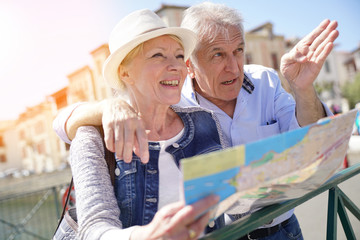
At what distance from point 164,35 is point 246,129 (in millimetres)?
608

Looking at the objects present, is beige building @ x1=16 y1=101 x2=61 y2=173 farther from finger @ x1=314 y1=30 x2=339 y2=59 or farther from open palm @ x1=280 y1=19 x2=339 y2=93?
finger @ x1=314 y1=30 x2=339 y2=59

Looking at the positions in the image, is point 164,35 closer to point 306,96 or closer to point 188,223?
point 306,96

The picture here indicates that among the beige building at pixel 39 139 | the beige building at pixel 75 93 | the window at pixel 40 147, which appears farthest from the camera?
the window at pixel 40 147

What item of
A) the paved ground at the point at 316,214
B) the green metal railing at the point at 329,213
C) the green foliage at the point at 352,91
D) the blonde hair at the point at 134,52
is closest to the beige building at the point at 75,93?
the green foliage at the point at 352,91

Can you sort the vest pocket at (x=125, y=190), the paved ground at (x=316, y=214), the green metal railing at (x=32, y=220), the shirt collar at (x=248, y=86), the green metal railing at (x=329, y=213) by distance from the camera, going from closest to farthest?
the green metal railing at (x=329, y=213), the vest pocket at (x=125, y=190), the paved ground at (x=316, y=214), the shirt collar at (x=248, y=86), the green metal railing at (x=32, y=220)

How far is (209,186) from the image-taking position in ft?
1.98

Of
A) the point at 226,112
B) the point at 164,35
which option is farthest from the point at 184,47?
the point at 226,112

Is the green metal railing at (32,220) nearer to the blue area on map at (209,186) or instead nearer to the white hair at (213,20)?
the white hair at (213,20)

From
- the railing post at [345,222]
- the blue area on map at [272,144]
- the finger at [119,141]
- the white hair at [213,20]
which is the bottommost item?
the railing post at [345,222]

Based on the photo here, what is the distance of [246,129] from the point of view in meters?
1.58

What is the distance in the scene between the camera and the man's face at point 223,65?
1.64 meters

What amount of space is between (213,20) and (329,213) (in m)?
1.04

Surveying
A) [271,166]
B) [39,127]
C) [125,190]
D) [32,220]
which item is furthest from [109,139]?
[39,127]

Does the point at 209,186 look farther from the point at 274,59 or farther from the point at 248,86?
the point at 274,59
